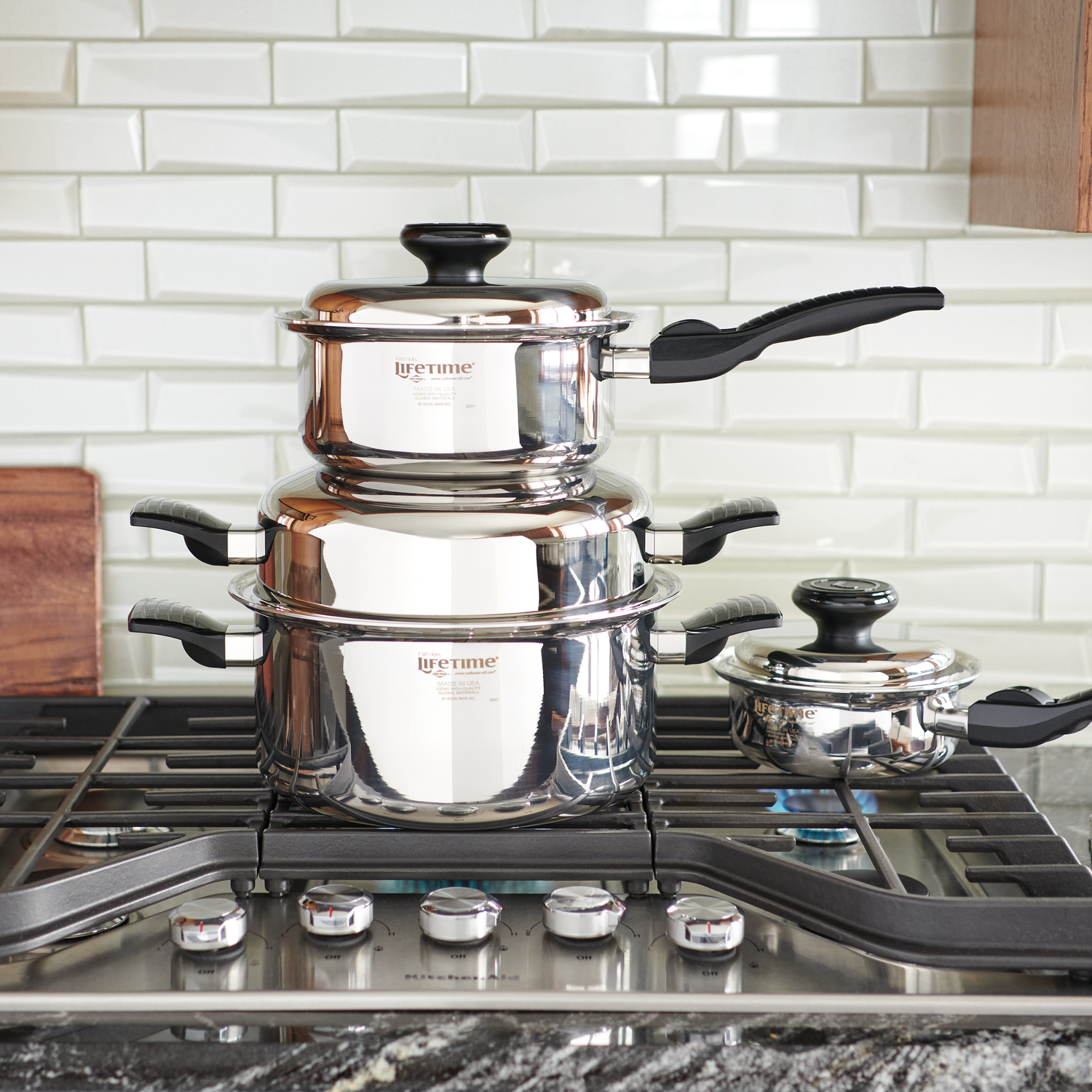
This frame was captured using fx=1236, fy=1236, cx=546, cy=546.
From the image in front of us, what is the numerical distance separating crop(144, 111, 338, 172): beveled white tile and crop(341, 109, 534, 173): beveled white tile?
25 mm

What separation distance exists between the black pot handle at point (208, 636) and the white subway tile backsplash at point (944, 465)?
0.69m

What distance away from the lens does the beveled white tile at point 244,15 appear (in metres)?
1.24

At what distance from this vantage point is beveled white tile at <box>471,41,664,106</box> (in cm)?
125

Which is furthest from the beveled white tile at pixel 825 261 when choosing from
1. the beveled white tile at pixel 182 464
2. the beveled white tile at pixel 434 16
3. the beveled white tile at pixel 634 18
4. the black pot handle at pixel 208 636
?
the black pot handle at pixel 208 636

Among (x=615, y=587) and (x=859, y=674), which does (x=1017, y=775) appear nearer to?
(x=859, y=674)

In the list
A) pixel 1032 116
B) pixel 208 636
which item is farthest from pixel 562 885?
pixel 1032 116

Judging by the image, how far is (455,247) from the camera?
2.95 ft

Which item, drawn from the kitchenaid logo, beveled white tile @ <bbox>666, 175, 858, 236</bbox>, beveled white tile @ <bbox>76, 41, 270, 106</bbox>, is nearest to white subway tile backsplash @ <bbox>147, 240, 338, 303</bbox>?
beveled white tile @ <bbox>76, 41, 270, 106</bbox>

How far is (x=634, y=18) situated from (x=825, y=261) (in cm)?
31

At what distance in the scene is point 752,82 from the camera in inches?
49.2

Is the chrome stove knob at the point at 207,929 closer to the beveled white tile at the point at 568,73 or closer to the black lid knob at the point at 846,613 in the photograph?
the black lid knob at the point at 846,613

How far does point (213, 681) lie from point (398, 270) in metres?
0.49

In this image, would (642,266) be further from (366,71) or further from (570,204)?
(366,71)

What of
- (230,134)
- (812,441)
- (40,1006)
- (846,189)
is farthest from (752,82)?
(40,1006)
